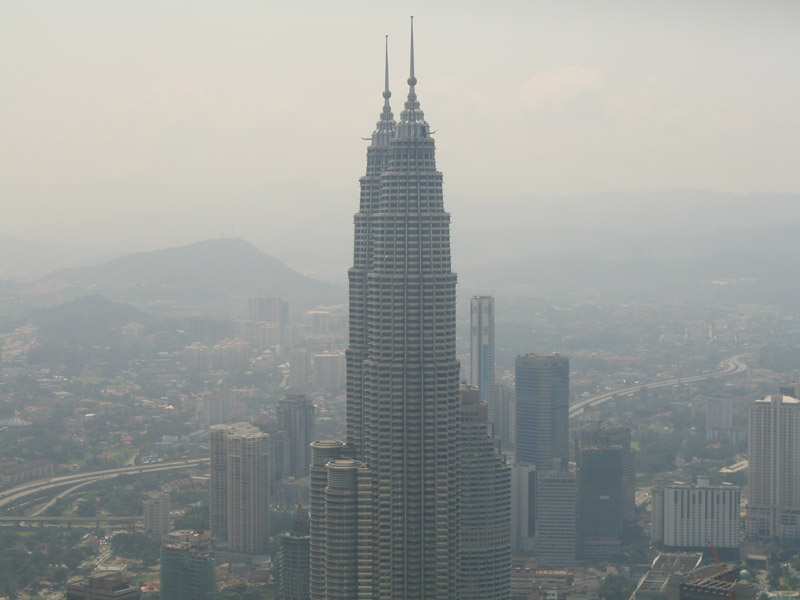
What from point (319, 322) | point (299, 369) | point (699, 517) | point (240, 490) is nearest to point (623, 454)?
point (699, 517)

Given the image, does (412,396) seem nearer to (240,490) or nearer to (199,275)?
(240,490)

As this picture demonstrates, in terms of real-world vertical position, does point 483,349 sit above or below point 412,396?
below

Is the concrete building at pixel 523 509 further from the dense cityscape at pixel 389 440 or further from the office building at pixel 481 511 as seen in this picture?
the office building at pixel 481 511

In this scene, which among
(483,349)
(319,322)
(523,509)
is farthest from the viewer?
(319,322)

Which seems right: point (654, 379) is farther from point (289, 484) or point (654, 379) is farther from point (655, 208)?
point (289, 484)

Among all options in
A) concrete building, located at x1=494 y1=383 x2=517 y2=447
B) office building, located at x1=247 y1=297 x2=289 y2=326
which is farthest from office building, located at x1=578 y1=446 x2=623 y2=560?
office building, located at x1=247 y1=297 x2=289 y2=326

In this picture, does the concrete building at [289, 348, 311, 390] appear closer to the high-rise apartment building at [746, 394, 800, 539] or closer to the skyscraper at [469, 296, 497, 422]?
the skyscraper at [469, 296, 497, 422]

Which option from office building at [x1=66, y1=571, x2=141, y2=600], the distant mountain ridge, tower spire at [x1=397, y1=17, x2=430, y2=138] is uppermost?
tower spire at [x1=397, y1=17, x2=430, y2=138]
